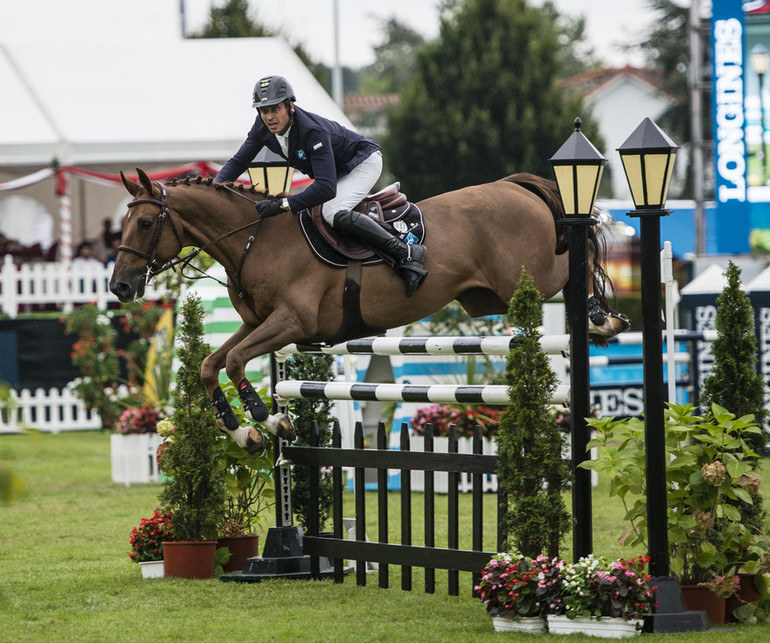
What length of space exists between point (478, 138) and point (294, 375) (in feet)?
82.8

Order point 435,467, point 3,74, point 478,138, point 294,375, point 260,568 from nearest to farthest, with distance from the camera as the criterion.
Result: point 435,467 → point 260,568 → point 294,375 → point 3,74 → point 478,138

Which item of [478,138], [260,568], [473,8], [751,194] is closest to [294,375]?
[260,568]

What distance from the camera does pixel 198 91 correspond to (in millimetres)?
19453

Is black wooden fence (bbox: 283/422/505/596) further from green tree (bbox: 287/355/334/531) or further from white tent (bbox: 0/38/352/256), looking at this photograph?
white tent (bbox: 0/38/352/256)

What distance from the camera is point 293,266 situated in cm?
600

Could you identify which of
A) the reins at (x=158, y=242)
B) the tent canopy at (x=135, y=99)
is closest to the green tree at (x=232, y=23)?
the tent canopy at (x=135, y=99)

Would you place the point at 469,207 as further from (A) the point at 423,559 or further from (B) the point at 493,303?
(A) the point at 423,559

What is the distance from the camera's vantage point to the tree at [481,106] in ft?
103

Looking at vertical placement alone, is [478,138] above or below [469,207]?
above

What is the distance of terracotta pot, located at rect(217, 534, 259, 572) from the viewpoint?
6684mm

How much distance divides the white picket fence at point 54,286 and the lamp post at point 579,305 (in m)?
11.7

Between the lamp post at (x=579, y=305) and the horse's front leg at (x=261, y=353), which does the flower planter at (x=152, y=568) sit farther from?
the lamp post at (x=579, y=305)

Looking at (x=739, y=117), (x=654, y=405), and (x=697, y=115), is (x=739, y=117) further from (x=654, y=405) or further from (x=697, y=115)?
(x=654, y=405)

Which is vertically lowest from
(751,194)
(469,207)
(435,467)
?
(435,467)
